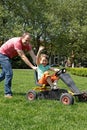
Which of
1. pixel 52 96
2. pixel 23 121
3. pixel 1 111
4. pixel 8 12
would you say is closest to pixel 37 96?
pixel 52 96

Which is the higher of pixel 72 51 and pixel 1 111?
pixel 1 111

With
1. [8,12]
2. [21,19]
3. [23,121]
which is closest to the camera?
[23,121]

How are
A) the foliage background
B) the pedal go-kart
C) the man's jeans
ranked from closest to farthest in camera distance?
1. the pedal go-kart
2. the man's jeans
3. the foliage background

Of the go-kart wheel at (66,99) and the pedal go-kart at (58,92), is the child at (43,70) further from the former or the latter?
the go-kart wheel at (66,99)

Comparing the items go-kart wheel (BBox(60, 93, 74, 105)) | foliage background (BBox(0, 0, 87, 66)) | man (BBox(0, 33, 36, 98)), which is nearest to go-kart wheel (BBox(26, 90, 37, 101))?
man (BBox(0, 33, 36, 98))

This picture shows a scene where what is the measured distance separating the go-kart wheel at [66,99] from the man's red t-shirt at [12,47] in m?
1.70

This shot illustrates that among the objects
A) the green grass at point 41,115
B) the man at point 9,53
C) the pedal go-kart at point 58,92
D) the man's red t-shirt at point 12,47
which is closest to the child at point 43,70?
the pedal go-kart at point 58,92

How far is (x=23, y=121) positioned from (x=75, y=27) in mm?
48194

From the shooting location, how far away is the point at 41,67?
9547 mm

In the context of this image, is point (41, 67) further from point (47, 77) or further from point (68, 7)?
point (68, 7)

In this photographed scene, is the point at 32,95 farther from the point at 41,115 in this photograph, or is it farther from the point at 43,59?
the point at 41,115

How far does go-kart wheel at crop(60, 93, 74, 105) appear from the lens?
28.2ft

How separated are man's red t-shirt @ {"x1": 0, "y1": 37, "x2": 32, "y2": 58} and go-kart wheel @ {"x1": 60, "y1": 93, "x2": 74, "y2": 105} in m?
1.70

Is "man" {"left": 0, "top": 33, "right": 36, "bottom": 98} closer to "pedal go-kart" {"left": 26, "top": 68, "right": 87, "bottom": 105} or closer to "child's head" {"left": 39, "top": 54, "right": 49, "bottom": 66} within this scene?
"child's head" {"left": 39, "top": 54, "right": 49, "bottom": 66}
